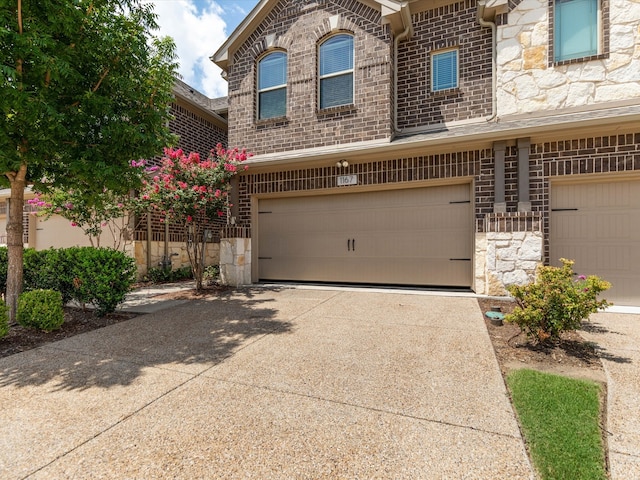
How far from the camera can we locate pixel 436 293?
705cm

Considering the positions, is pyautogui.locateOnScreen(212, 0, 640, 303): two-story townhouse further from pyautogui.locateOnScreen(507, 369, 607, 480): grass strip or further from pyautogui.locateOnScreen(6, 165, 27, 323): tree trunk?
pyautogui.locateOnScreen(6, 165, 27, 323): tree trunk

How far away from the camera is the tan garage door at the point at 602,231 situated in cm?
598

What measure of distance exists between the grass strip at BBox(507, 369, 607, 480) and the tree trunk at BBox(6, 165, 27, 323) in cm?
690

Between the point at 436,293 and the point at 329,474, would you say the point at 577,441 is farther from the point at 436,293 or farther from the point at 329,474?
the point at 436,293

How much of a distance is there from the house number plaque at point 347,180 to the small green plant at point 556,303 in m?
4.72

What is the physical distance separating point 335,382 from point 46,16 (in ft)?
18.6

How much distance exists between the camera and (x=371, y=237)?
7918 millimetres

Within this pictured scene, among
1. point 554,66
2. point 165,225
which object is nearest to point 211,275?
point 165,225

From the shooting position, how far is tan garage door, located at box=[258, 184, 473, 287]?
725 centimetres

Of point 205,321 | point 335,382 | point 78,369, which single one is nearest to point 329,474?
point 335,382

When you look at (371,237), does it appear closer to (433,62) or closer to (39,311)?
(433,62)

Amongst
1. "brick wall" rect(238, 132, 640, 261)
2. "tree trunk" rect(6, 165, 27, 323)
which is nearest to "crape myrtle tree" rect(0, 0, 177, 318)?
"tree trunk" rect(6, 165, 27, 323)

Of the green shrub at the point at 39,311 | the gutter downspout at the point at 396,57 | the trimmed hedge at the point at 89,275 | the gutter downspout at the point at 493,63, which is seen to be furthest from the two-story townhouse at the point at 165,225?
the gutter downspout at the point at 493,63

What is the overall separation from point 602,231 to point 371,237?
4.54 meters
